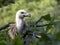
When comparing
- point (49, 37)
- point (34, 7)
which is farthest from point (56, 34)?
point (34, 7)

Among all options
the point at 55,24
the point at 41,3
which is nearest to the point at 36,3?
the point at 41,3

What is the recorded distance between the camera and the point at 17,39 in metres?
0.39

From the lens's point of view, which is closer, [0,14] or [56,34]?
[56,34]

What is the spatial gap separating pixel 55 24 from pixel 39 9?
4.46 meters

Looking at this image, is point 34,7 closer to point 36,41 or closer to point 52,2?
point 52,2

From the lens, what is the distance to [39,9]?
489 cm

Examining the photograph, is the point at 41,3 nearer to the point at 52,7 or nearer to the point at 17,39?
the point at 52,7

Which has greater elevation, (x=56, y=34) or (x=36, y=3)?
(x=56, y=34)

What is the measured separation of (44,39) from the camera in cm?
40

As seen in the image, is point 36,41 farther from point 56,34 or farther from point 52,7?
point 52,7

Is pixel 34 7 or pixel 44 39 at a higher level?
pixel 44 39

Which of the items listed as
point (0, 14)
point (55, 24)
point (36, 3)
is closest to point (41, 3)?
point (36, 3)

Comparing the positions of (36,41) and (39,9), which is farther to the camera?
(39,9)

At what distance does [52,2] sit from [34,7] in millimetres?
427
